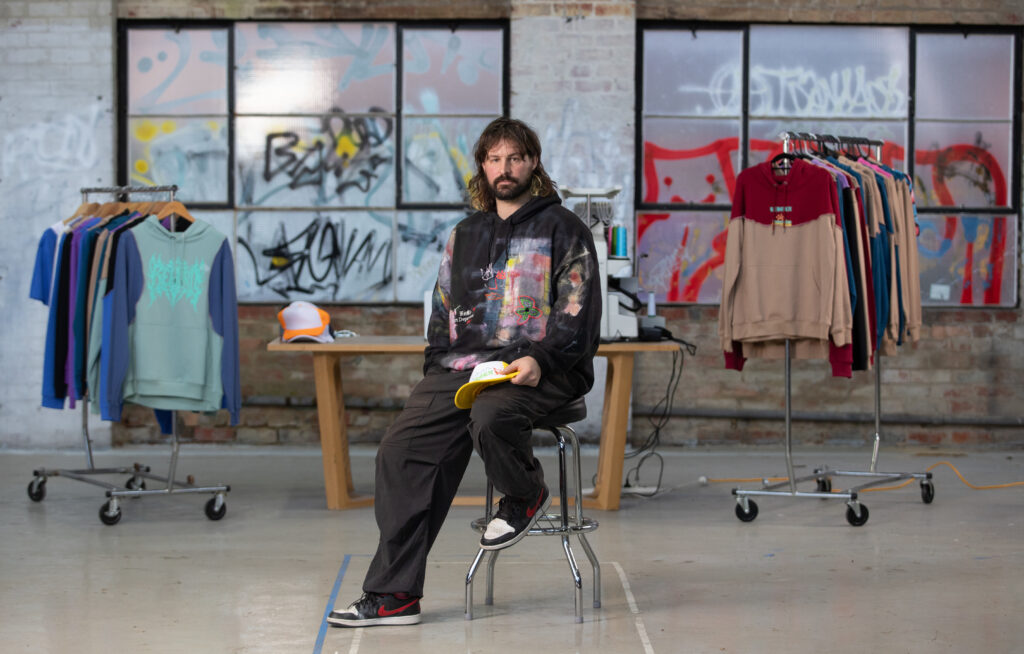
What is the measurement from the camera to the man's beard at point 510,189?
339cm

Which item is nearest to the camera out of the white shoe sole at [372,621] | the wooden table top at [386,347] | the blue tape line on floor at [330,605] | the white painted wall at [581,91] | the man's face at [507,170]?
the blue tape line on floor at [330,605]

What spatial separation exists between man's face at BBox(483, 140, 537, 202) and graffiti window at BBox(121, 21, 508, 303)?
12.6 feet

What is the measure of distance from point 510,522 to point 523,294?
0.65 metres

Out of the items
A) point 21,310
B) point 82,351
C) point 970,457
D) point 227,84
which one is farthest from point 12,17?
point 970,457

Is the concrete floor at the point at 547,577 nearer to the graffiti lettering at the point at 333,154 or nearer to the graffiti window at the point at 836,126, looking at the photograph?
the graffiti window at the point at 836,126

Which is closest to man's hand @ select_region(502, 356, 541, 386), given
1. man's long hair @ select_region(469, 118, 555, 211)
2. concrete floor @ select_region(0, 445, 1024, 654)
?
man's long hair @ select_region(469, 118, 555, 211)

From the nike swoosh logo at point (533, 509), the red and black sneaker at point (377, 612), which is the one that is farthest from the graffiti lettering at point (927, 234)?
the red and black sneaker at point (377, 612)

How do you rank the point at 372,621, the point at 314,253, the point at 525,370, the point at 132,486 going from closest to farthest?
the point at 525,370 < the point at 372,621 < the point at 132,486 < the point at 314,253

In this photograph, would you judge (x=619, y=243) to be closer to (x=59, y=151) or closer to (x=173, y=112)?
(x=173, y=112)

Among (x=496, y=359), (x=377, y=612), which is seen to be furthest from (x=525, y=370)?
(x=377, y=612)

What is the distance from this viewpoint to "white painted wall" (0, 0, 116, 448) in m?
7.14

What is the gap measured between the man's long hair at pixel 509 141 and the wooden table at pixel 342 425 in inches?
62.2

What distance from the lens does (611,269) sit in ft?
17.1

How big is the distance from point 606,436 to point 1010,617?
2.10m
